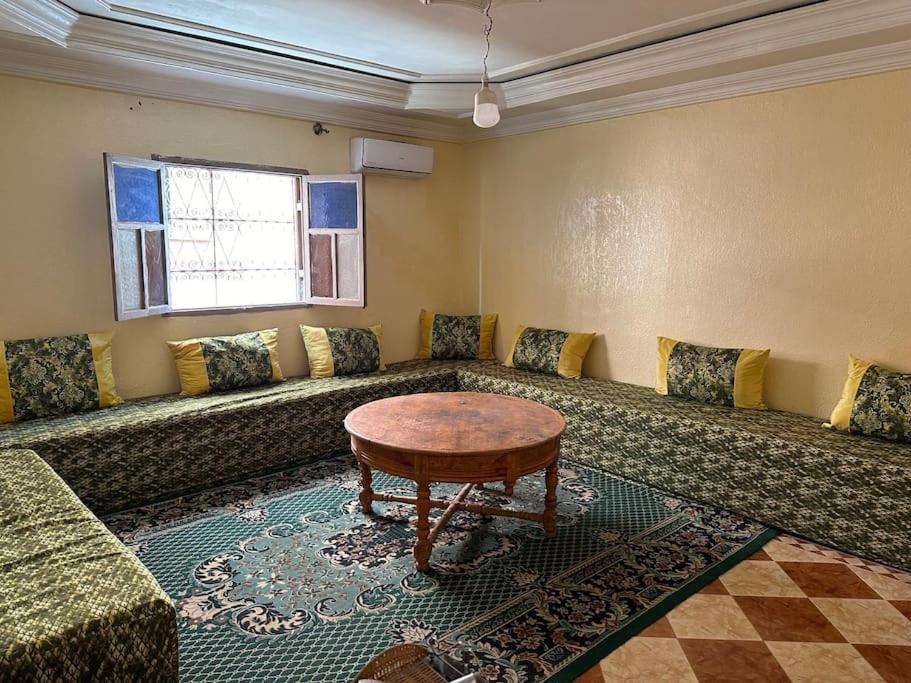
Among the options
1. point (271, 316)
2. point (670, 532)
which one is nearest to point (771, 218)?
point (670, 532)

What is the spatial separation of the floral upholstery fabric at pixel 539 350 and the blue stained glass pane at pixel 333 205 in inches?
65.2

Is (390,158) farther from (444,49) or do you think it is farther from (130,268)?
(130,268)

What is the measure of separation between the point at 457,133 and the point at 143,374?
3.31m

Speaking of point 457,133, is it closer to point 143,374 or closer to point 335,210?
point 335,210

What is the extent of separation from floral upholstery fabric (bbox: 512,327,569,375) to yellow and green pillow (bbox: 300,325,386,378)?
117cm

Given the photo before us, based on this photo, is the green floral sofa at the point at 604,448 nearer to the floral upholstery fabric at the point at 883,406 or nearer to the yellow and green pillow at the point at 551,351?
the floral upholstery fabric at the point at 883,406

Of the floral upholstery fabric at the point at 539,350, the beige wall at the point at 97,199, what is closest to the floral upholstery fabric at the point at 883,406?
the floral upholstery fabric at the point at 539,350

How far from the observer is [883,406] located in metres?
3.33

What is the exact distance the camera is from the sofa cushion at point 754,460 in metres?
3.07

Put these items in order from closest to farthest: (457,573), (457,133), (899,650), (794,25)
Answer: (899,650), (457,573), (794,25), (457,133)

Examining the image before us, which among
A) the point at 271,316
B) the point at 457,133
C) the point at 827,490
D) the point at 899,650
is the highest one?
the point at 457,133

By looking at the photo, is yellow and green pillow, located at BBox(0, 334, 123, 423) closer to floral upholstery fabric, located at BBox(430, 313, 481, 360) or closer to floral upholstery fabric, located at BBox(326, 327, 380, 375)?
floral upholstery fabric, located at BBox(326, 327, 380, 375)

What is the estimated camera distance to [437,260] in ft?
19.2

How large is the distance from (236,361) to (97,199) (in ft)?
4.34
